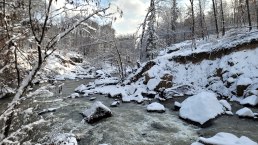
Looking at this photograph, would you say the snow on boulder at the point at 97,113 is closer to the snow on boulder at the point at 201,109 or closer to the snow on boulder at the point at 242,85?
the snow on boulder at the point at 201,109

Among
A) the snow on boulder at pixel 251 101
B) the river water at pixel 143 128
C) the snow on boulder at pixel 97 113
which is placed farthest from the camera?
the snow on boulder at pixel 251 101

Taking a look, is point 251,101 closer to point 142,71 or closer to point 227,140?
point 227,140

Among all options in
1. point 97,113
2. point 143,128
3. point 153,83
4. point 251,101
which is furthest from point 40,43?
point 153,83

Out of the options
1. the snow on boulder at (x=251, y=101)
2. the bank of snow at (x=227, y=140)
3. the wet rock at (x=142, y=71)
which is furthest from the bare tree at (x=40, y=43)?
the wet rock at (x=142, y=71)

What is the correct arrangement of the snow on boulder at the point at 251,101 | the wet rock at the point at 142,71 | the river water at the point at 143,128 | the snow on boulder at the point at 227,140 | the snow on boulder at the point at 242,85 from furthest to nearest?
1. the wet rock at the point at 142,71
2. the snow on boulder at the point at 242,85
3. the snow on boulder at the point at 251,101
4. the river water at the point at 143,128
5. the snow on boulder at the point at 227,140

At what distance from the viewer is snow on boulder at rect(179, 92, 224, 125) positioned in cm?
1291

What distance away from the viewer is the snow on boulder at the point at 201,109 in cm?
1291

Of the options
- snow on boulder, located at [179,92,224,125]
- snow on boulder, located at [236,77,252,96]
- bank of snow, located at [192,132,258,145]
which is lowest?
bank of snow, located at [192,132,258,145]

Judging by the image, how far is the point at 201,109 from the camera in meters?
13.4

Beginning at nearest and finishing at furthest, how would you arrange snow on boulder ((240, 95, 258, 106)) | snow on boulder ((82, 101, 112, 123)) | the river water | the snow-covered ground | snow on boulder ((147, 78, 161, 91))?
the river water
snow on boulder ((82, 101, 112, 123))
snow on boulder ((240, 95, 258, 106))
the snow-covered ground
snow on boulder ((147, 78, 161, 91))

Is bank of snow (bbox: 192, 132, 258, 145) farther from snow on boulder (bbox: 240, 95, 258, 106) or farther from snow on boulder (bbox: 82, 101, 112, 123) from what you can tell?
snow on boulder (bbox: 240, 95, 258, 106)

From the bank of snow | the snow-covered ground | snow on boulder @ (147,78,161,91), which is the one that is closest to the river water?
the bank of snow

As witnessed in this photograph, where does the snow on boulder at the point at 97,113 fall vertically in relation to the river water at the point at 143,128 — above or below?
above

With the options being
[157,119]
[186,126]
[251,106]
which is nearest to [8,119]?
[186,126]
